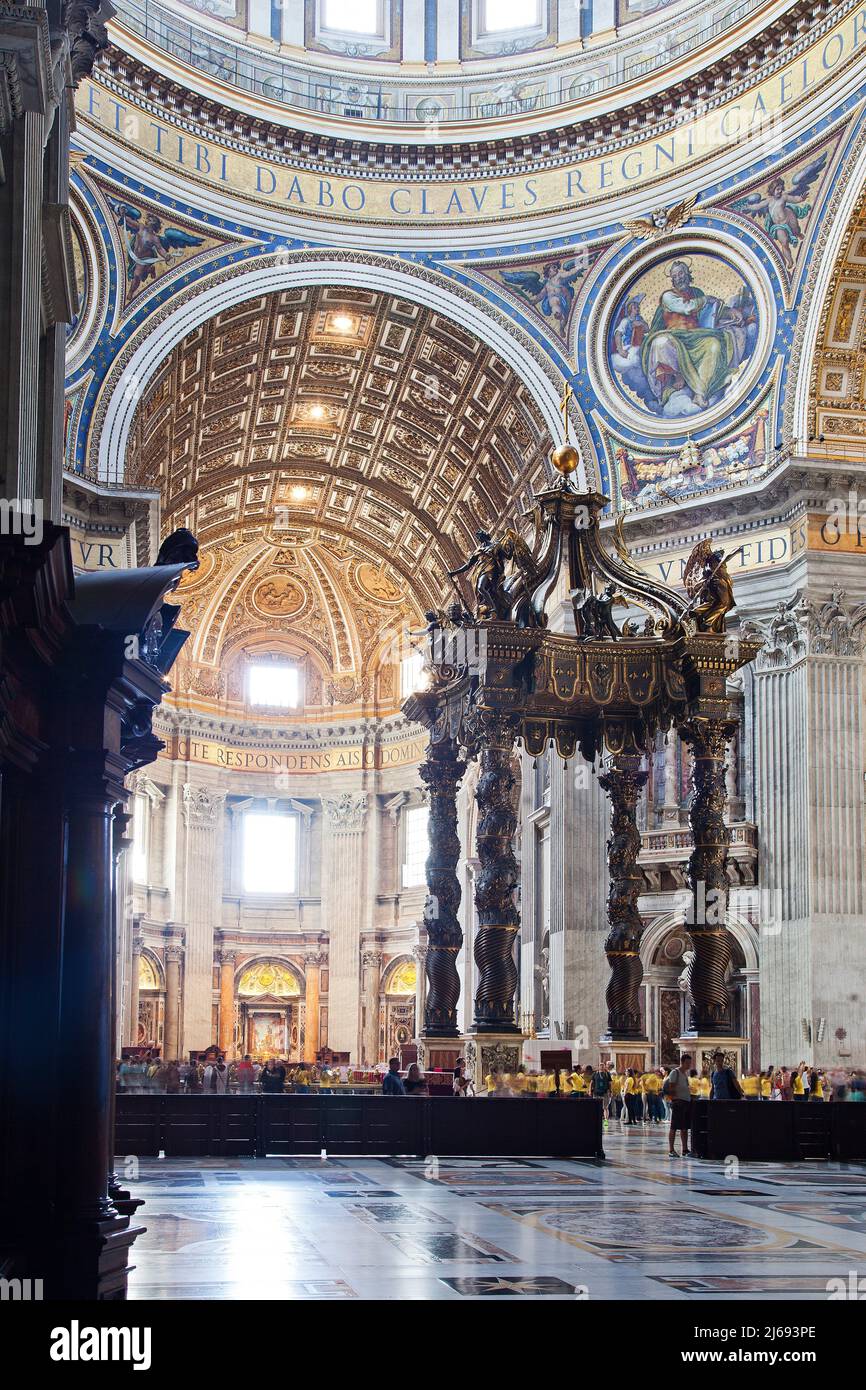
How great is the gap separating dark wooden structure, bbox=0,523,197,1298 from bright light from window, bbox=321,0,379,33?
2631 centimetres

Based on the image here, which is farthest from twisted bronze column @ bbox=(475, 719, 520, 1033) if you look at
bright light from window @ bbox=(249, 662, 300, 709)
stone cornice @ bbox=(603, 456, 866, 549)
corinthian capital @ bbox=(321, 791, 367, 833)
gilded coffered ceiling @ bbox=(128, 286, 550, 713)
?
bright light from window @ bbox=(249, 662, 300, 709)

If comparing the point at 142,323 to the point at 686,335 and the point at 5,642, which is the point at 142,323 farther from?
the point at 5,642

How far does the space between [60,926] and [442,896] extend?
13.3 m

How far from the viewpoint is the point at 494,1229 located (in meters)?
10.3

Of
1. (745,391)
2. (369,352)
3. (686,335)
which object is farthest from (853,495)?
(369,352)

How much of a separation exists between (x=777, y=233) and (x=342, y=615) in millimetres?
20540

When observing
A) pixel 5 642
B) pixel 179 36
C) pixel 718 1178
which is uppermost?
pixel 179 36

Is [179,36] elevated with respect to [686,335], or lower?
elevated

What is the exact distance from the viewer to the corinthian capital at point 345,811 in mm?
43688

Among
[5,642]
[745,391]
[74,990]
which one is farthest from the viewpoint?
[745,391]

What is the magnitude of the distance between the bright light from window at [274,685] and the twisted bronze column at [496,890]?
27.4 m

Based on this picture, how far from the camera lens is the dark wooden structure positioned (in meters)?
7.04

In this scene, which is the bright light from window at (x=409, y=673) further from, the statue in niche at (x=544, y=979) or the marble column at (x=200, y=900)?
the statue in niche at (x=544, y=979)

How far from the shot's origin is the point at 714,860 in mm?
18172
